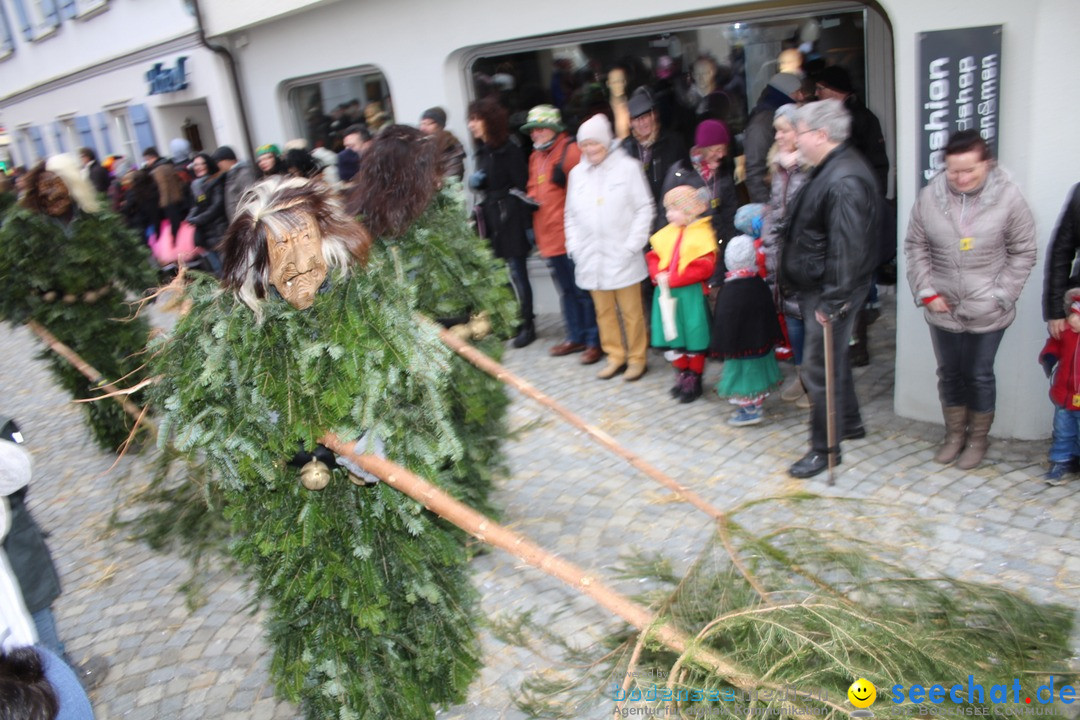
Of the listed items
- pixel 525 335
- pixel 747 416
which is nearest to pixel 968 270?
pixel 747 416

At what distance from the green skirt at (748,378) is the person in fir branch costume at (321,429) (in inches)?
120

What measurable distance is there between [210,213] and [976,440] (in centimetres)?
834

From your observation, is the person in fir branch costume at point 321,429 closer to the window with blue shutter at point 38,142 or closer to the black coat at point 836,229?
the black coat at point 836,229

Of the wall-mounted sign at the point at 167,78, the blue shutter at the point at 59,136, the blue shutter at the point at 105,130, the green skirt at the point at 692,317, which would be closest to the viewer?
the green skirt at the point at 692,317

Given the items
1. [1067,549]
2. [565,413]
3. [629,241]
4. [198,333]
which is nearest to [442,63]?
[629,241]

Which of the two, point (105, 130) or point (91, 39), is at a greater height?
point (91, 39)

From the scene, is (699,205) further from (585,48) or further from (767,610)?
(767,610)

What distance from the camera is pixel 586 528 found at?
489 centimetres

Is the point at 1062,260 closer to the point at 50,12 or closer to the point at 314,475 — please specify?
the point at 314,475

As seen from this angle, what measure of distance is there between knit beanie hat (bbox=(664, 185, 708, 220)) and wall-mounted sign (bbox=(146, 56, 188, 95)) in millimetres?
8872

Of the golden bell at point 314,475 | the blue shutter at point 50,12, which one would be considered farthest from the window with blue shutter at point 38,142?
the golden bell at point 314,475

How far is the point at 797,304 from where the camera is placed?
5297 millimetres

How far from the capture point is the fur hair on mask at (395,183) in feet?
13.8

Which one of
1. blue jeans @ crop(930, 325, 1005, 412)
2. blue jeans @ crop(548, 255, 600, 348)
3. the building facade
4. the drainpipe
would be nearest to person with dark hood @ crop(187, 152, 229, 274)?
the drainpipe
